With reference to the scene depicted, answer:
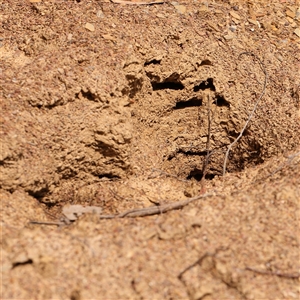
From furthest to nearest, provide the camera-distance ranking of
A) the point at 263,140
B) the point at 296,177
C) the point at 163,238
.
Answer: the point at 263,140 < the point at 296,177 < the point at 163,238

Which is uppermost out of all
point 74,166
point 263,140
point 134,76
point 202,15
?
point 202,15

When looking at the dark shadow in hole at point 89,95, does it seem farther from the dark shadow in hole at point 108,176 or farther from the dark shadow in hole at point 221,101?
the dark shadow in hole at point 221,101

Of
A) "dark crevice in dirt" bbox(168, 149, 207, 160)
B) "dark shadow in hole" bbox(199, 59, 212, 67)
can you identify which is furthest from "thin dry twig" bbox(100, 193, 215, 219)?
"dark shadow in hole" bbox(199, 59, 212, 67)

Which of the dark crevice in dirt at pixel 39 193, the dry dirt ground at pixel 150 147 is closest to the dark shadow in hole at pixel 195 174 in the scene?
the dry dirt ground at pixel 150 147

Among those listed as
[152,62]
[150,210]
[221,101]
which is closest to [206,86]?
[221,101]

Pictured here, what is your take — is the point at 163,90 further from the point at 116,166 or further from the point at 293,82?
the point at 293,82

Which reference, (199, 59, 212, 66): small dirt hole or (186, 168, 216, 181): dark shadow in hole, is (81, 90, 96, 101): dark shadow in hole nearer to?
(199, 59, 212, 66): small dirt hole

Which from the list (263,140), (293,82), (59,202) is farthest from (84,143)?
(293,82)
